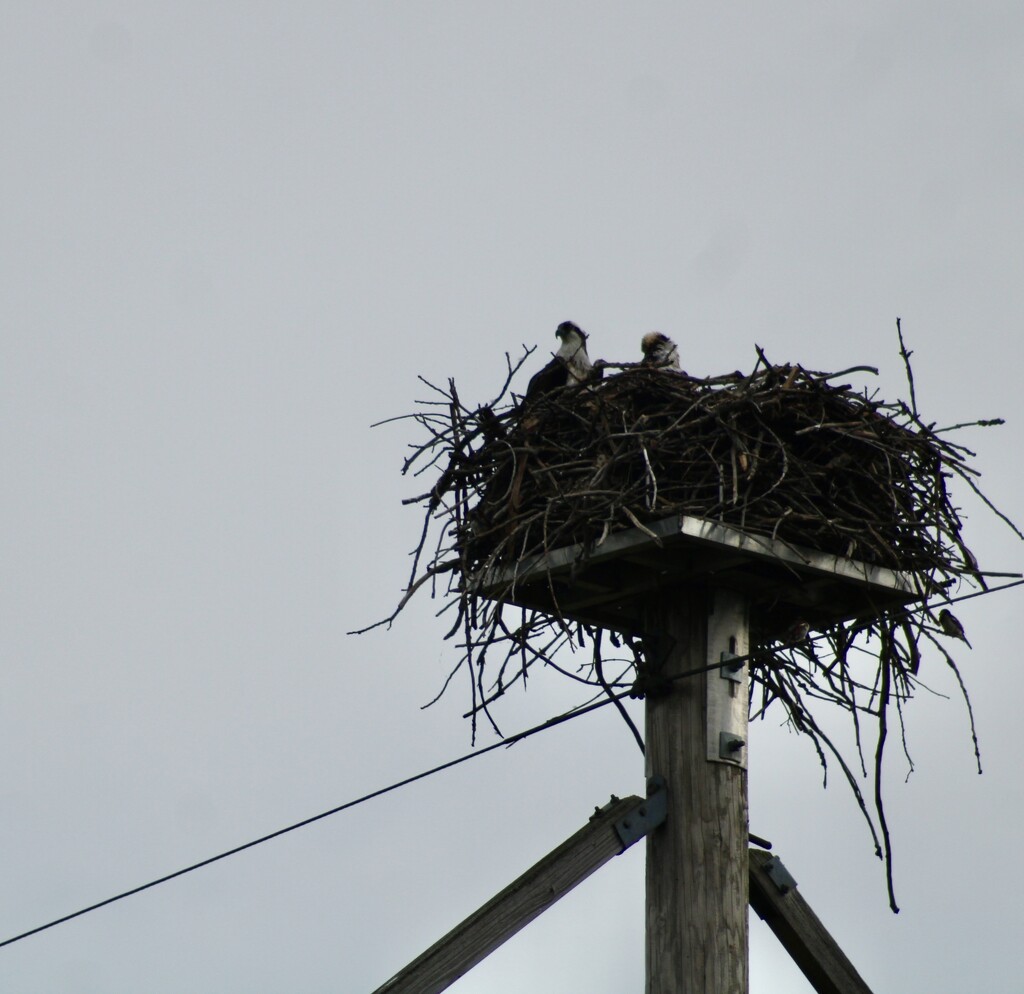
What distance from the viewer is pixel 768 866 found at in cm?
545

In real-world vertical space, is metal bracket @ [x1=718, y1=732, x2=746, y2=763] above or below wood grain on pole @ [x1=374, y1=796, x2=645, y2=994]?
above

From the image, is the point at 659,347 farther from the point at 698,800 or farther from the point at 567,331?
the point at 698,800

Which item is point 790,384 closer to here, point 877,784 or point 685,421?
point 685,421

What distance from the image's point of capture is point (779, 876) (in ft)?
17.9

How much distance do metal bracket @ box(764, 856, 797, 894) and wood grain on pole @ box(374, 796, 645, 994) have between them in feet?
1.91

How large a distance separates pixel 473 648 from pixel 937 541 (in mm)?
1904

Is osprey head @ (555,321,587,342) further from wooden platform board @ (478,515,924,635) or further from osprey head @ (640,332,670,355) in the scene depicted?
wooden platform board @ (478,515,924,635)

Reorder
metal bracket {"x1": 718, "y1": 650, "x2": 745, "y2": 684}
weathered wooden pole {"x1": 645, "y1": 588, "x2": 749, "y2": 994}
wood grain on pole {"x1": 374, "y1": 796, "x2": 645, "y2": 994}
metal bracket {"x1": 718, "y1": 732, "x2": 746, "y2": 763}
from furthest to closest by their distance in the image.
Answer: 1. metal bracket {"x1": 718, "y1": 650, "x2": 745, "y2": 684}
2. metal bracket {"x1": 718, "y1": 732, "x2": 746, "y2": 763}
3. weathered wooden pole {"x1": 645, "y1": 588, "x2": 749, "y2": 994}
4. wood grain on pole {"x1": 374, "y1": 796, "x2": 645, "y2": 994}

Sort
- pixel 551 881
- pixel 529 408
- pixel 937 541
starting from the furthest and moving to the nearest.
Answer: pixel 529 408 → pixel 937 541 → pixel 551 881

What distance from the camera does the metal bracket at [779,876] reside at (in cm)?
545

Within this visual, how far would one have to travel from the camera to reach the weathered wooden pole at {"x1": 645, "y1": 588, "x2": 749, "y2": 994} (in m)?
4.96

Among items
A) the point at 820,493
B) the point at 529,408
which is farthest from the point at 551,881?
the point at 529,408

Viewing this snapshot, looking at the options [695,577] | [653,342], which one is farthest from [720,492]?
[653,342]

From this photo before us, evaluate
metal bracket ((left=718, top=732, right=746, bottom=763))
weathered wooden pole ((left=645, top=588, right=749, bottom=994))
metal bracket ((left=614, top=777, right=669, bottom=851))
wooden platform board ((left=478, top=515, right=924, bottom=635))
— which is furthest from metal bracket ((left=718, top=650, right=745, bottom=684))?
metal bracket ((left=614, top=777, right=669, bottom=851))
